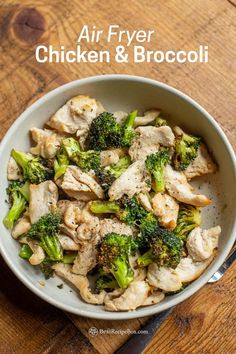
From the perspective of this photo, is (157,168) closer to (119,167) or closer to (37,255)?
(119,167)

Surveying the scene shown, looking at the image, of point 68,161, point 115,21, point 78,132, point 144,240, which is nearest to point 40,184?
point 68,161

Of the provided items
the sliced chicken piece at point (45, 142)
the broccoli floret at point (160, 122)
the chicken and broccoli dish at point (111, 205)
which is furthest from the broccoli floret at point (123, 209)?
the broccoli floret at point (160, 122)

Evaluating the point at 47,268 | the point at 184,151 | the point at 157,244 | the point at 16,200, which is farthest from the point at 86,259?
the point at 184,151

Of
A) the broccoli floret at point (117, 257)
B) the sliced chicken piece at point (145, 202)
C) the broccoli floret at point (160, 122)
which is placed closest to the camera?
the broccoli floret at point (117, 257)

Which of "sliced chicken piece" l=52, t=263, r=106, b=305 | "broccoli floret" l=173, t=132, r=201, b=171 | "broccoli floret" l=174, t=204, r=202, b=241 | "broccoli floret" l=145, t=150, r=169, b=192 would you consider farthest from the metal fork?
"broccoli floret" l=173, t=132, r=201, b=171

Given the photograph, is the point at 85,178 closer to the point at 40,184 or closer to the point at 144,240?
the point at 40,184

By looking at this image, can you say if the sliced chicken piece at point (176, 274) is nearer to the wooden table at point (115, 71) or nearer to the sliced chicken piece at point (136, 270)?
the sliced chicken piece at point (136, 270)
